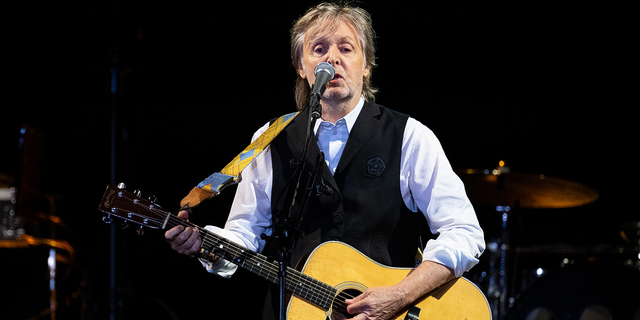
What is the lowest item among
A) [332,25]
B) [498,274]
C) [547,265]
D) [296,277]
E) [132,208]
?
[547,265]

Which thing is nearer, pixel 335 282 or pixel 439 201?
pixel 335 282

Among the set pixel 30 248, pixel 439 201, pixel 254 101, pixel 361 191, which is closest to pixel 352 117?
pixel 361 191

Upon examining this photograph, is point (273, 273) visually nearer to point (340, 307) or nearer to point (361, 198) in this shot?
point (340, 307)

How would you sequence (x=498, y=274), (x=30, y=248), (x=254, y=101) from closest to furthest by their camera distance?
(x=498, y=274) → (x=30, y=248) → (x=254, y=101)

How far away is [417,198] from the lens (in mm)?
2584

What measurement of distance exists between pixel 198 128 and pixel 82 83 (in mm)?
1321

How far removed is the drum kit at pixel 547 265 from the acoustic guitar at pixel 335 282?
49cm

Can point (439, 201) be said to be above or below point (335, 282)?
above

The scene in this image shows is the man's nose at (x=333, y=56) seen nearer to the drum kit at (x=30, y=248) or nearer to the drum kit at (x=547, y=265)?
the drum kit at (x=547, y=265)

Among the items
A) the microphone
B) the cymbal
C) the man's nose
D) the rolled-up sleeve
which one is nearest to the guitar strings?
the rolled-up sleeve

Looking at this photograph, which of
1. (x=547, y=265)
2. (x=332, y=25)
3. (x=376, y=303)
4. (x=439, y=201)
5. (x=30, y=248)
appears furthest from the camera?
(x=547, y=265)

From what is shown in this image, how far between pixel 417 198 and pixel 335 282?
1.79 feet

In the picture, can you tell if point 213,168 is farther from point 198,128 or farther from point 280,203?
point 280,203

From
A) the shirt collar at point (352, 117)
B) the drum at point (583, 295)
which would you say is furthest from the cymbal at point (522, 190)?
the shirt collar at point (352, 117)
